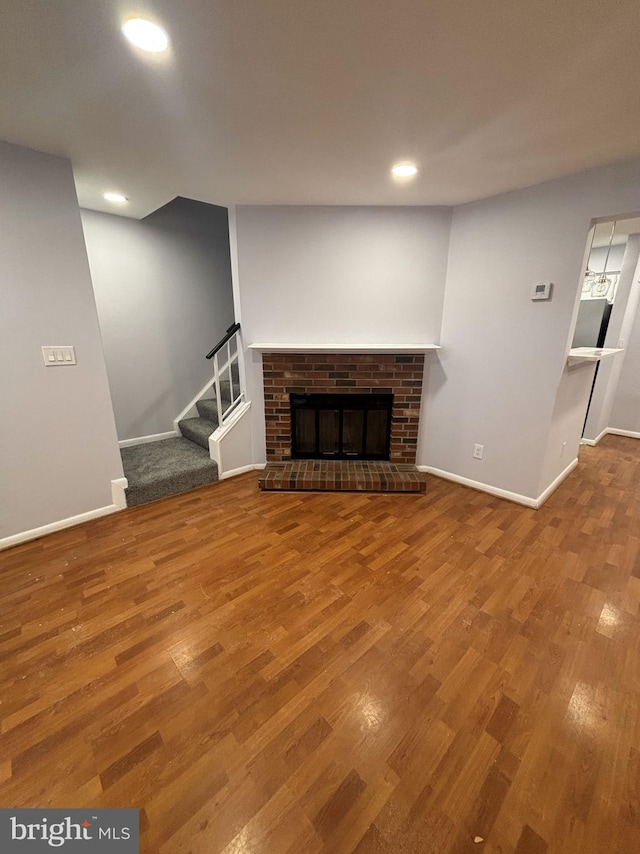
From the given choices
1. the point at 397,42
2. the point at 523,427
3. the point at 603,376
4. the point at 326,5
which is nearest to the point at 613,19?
the point at 397,42

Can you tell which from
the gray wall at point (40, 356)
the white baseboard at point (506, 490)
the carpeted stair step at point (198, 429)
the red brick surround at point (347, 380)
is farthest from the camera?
the carpeted stair step at point (198, 429)

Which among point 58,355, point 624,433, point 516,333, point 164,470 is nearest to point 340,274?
point 516,333

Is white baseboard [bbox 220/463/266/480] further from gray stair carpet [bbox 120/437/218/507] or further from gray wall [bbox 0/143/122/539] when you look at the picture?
gray wall [bbox 0/143/122/539]

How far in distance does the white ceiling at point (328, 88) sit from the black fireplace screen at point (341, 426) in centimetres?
171

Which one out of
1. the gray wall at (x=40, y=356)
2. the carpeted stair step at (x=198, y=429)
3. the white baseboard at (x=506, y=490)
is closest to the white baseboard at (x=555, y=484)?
the white baseboard at (x=506, y=490)

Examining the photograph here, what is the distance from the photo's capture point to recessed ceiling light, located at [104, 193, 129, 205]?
2.54 m

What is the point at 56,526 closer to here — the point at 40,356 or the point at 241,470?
the point at 40,356

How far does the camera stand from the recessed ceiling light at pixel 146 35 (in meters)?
1.07

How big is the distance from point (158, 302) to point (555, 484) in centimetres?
422

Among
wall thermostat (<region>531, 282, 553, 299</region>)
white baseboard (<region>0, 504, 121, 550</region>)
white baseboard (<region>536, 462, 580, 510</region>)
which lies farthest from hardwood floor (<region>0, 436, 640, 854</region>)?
wall thermostat (<region>531, 282, 553, 299</region>)

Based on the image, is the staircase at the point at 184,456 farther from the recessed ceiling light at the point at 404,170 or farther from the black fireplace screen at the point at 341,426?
the recessed ceiling light at the point at 404,170

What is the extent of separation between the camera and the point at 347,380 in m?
3.02

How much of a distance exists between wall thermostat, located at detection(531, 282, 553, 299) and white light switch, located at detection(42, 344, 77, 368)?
3.23m

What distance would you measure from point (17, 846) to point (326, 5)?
2583 millimetres
